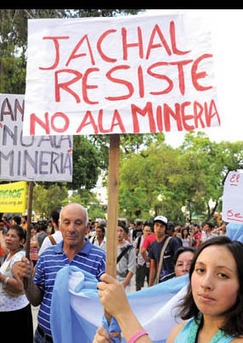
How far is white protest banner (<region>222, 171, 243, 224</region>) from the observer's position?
443 centimetres

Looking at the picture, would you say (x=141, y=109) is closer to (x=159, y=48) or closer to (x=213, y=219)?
(x=159, y=48)

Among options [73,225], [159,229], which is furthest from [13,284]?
[159,229]

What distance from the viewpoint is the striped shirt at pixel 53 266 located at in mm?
3699

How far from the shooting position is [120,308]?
2.24 m

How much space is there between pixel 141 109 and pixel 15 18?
20.7m

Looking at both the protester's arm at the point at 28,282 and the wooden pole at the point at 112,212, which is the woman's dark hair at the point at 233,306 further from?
the protester's arm at the point at 28,282

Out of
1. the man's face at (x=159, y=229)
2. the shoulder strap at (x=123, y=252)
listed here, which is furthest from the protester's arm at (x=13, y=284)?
the man's face at (x=159, y=229)

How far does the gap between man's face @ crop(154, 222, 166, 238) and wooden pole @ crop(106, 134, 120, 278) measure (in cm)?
462

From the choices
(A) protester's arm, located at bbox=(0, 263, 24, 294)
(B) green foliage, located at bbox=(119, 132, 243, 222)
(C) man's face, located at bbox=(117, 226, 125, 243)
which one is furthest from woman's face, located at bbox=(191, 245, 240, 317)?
(B) green foliage, located at bbox=(119, 132, 243, 222)

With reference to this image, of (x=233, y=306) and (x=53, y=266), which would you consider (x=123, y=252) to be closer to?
(x=53, y=266)

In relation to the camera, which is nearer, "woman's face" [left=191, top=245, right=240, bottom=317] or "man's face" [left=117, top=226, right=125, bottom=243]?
"woman's face" [left=191, top=245, right=240, bottom=317]

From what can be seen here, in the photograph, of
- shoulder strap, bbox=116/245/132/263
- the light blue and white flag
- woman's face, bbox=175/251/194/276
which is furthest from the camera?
shoulder strap, bbox=116/245/132/263

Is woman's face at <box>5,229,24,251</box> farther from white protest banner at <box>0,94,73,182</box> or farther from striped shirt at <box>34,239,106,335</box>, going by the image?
striped shirt at <box>34,239,106,335</box>

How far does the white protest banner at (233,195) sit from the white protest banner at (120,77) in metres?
1.43
